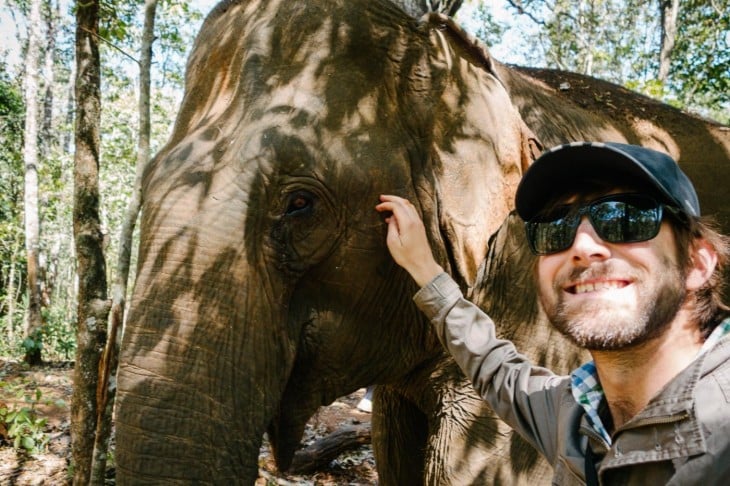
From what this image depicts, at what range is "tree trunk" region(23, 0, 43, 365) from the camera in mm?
10930

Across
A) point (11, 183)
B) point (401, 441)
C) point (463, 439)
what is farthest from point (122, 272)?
point (11, 183)

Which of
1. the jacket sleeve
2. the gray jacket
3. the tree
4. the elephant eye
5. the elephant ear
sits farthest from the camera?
the tree

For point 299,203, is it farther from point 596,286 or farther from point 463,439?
point 463,439

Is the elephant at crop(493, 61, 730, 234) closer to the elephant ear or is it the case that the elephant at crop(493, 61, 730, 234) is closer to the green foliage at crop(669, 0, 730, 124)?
the elephant ear

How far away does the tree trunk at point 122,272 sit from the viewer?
3.95 meters

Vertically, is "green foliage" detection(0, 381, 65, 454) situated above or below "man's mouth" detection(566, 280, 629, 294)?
below

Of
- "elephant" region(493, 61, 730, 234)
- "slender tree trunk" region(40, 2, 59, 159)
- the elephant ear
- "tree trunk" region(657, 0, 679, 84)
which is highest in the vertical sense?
"slender tree trunk" region(40, 2, 59, 159)

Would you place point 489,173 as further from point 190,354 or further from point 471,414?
point 190,354

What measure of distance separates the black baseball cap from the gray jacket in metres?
0.34

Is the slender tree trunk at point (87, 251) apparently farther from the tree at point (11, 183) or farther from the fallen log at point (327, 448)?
the tree at point (11, 183)

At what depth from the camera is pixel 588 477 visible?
1.44m

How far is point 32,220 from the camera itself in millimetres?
12461

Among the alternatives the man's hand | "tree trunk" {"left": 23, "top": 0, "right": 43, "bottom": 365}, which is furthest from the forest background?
the man's hand

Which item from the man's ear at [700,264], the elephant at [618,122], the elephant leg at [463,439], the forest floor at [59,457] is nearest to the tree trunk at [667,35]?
the forest floor at [59,457]
